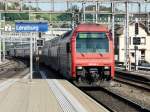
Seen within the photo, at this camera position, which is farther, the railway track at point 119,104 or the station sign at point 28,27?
the station sign at point 28,27

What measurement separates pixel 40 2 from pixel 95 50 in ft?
90.6

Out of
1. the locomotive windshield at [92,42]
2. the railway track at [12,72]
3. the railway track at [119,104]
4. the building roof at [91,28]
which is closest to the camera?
the railway track at [119,104]

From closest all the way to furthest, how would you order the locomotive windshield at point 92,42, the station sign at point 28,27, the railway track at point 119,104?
the railway track at point 119,104, the locomotive windshield at point 92,42, the station sign at point 28,27

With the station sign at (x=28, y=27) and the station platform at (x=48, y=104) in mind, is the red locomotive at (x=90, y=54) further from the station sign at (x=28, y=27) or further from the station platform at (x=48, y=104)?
the station platform at (x=48, y=104)

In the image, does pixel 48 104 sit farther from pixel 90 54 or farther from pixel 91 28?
pixel 91 28

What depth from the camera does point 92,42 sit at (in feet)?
94.5

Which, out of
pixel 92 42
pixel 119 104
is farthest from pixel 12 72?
pixel 119 104

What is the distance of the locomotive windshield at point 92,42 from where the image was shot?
2855 centimetres

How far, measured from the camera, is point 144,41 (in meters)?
98.4

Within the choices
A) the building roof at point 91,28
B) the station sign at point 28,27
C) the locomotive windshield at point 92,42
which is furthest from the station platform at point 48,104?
the station sign at point 28,27

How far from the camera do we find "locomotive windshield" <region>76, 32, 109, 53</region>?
28.5 meters

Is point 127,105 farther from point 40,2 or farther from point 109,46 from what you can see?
point 40,2

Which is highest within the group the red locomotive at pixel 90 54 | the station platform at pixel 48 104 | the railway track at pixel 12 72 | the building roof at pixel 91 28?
the building roof at pixel 91 28

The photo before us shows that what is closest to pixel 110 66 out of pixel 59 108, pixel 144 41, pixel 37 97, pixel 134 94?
pixel 134 94
